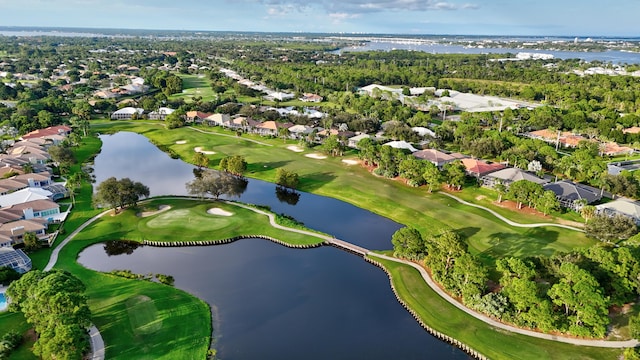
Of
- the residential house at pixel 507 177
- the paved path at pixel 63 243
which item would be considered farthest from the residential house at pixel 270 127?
the residential house at pixel 507 177

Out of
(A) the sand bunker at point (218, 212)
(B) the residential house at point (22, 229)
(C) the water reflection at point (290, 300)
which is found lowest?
(C) the water reflection at point (290, 300)

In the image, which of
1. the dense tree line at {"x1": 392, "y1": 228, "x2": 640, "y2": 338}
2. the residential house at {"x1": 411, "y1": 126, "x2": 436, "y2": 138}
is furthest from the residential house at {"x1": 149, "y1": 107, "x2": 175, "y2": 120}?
the dense tree line at {"x1": 392, "y1": 228, "x2": 640, "y2": 338}

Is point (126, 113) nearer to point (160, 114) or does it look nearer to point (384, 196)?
point (160, 114)

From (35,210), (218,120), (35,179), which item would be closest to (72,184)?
(35,210)

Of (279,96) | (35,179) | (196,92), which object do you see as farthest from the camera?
(196,92)

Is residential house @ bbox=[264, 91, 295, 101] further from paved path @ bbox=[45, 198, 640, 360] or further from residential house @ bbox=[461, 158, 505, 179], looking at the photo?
paved path @ bbox=[45, 198, 640, 360]

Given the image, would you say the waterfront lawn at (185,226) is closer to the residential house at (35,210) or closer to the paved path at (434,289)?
the paved path at (434,289)
